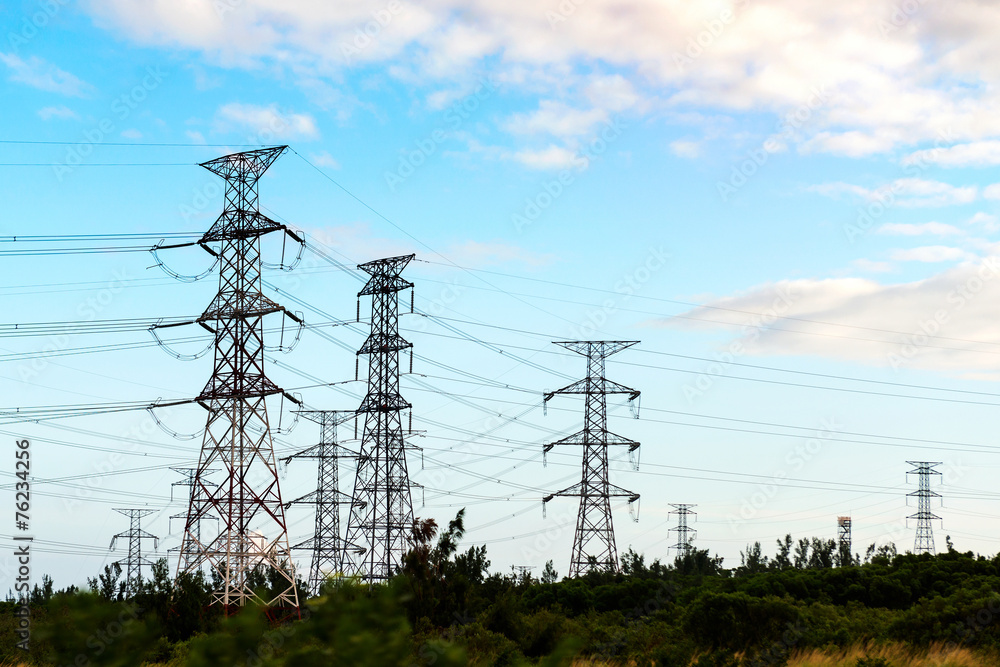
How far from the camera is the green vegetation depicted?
654 centimetres

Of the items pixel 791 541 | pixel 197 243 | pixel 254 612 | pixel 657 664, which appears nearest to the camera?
pixel 254 612

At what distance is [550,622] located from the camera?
110ft

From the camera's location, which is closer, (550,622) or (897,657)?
(897,657)

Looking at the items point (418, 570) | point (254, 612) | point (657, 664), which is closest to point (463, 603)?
point (418, 570)

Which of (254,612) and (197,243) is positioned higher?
(197,243)

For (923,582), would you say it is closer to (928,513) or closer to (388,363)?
(388,363)

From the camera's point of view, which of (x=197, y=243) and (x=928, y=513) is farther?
(x=928, y=513)

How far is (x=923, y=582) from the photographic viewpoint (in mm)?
44406

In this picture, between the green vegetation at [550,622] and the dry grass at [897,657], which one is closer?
the green vegetation at [550,622]

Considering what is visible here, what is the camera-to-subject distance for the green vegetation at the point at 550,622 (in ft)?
21.4

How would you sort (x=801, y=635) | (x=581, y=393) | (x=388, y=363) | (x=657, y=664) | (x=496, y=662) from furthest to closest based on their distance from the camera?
(x=581, y=393) → (x=388, y=363) → (x=801, y=635) → (x=657, y=664) → (x=496, y=662)

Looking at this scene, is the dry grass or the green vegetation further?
the dry grass

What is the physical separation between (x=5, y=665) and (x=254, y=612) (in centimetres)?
2164

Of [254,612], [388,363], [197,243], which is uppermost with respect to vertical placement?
[197,243]
